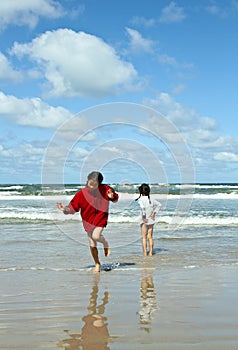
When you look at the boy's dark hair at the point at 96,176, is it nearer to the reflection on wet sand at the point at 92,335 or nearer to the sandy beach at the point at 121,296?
the sandy beach at the point at 121,296

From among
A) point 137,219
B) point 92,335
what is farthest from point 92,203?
point 137,219

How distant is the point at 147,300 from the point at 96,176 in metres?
2.69

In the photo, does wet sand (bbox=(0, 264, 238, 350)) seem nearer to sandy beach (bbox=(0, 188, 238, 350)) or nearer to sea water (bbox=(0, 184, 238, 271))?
sandy beach (bbox=(0, 188, 238, 350))

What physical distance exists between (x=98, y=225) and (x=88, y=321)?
333 cm

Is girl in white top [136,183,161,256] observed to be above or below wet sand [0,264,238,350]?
above

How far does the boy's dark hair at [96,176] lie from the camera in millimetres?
8050

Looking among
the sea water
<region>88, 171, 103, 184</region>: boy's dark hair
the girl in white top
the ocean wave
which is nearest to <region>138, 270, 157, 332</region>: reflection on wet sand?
the sea water

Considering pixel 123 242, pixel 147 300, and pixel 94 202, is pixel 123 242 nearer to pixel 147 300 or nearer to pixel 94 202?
pixel 94 202

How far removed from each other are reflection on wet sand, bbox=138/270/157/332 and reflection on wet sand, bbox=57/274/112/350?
43 cm

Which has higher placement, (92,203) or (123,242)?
(92,203)

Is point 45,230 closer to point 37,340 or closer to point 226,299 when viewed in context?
point 226,299

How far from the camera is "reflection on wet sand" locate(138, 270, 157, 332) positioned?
5.00 meters

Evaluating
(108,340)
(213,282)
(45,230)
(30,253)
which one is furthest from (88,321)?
(45,230)

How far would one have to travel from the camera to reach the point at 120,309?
220 inches
